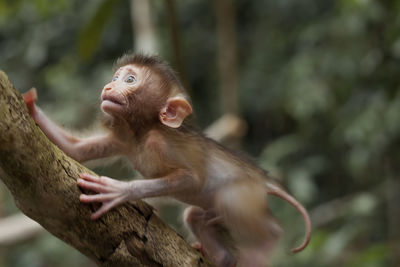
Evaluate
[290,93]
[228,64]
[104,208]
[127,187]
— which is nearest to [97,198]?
[104,208]

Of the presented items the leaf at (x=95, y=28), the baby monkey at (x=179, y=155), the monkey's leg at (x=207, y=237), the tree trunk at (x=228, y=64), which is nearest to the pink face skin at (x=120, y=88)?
the baby monkey at (x=179, y=155)

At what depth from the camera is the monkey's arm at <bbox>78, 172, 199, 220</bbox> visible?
5.76 feet

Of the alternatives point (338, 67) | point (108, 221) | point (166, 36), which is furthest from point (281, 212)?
point (108, 221)

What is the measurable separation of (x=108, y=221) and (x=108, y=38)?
299 inches

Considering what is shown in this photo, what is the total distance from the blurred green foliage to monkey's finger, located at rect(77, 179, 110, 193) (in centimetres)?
262

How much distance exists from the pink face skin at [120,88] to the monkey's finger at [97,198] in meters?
0.52

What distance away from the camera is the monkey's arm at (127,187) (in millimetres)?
1756

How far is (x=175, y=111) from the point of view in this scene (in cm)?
232

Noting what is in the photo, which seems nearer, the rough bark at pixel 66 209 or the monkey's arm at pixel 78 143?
the rough bark at pixel 66 209

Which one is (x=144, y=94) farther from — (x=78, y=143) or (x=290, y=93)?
(x=290, y=93)

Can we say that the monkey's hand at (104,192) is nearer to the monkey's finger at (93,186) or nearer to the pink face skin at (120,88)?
the monkey's finger at (93,186)

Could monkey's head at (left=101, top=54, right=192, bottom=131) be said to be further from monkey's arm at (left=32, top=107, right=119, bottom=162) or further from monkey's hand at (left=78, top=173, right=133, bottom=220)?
monkey's hand at (left=78, top=173, right=133, bottom=220)

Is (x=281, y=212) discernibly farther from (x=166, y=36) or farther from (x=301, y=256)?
Result: (x=166, y=36)

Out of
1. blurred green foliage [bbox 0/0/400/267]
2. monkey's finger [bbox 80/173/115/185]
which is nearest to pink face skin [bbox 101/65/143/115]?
monkey's finger [bbox 80/173/115/185]
